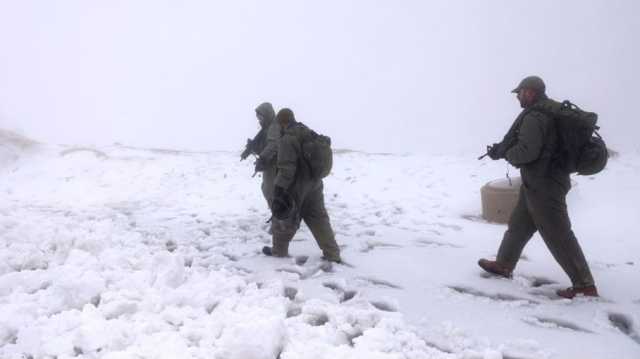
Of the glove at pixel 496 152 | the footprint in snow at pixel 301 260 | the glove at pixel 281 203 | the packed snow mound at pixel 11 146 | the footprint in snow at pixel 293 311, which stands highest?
the glove at pixel 496 152

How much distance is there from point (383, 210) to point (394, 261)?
403cm

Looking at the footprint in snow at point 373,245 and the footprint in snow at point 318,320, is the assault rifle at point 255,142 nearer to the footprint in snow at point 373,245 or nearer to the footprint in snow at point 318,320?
the footprint in snow at point 373,245

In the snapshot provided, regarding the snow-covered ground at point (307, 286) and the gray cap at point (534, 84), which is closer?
the snow-covered ground at point (307, 286)

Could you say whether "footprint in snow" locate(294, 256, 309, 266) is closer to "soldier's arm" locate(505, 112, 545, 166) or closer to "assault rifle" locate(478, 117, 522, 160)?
"assault rifle" locate(478, 117, 522, 160)

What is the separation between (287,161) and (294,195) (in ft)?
1.44

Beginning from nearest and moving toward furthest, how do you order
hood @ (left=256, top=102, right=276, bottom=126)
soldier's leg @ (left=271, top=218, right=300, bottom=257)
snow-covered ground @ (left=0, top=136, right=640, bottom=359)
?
snow-covered ground @ (left=0, top=136, right=640, bottom=359) < soldier's leg @ (left=271, top=218, right=300, bottom=257) < hood @ (left=256, top=102, right=276, bottom=126)

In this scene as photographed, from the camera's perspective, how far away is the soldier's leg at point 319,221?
6484 millimetres

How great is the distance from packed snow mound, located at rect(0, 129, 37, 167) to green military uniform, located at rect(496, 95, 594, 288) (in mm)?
15847

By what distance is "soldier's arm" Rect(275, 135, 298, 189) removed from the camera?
239 inches

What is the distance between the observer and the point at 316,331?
4133 mm

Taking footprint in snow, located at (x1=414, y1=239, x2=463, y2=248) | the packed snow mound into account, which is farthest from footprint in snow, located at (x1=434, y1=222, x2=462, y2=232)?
the packed snow mound

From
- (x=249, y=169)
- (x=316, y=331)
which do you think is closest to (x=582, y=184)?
(x=249, y=169)

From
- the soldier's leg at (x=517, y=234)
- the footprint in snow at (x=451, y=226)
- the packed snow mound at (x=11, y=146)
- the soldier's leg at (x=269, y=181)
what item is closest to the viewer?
the soldier's leg at (x=517, y=234)

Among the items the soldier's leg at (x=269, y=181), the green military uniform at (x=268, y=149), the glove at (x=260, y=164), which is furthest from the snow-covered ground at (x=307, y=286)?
the glove at (x=260, y=164)
